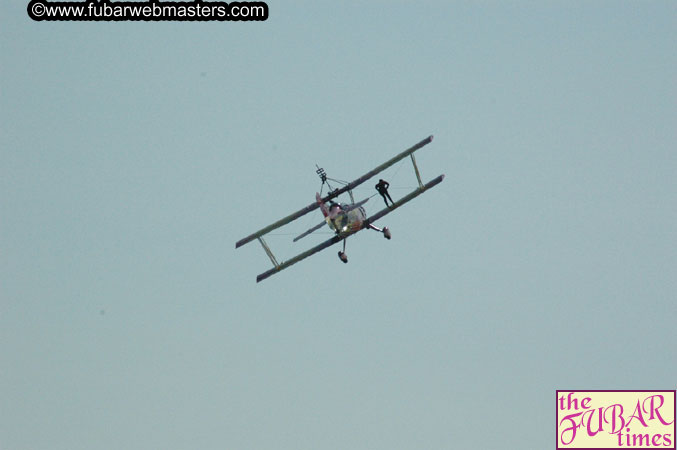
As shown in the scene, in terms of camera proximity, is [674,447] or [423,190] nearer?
[674,447]

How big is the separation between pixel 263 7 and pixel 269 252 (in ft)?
42.2

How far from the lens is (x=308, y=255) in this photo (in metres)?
58.2

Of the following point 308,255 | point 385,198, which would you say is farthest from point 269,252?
point 385,198

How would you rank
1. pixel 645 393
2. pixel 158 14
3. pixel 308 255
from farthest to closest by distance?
pixel 308 255 → pixel 645 393 → pixel 158 14

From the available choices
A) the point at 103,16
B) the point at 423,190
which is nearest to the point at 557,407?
the point at 423,190

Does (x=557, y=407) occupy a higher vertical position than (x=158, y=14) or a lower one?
lower

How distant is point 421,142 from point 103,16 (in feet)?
51.0

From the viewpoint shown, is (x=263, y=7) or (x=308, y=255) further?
(x=308, y=255)

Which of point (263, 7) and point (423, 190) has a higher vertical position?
point (263, 7)

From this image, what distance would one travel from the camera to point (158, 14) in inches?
1987

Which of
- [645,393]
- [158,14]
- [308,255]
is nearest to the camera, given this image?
[158,14]

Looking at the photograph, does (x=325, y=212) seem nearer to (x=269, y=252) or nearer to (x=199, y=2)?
(x=269, y=252)

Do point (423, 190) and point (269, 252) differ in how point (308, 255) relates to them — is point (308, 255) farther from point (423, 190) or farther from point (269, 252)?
point (423, 190)

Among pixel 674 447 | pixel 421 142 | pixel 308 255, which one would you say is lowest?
pixel 674 447
